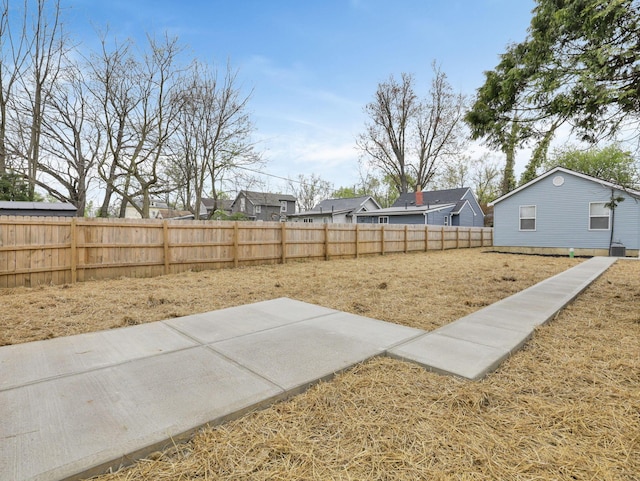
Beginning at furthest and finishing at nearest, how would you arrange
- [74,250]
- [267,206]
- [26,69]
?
[267,206], [26,69], [74,250]

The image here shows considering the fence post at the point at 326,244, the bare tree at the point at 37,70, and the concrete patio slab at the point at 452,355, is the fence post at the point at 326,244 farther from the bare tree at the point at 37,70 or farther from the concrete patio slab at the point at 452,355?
the bare tree at the point at 37,70

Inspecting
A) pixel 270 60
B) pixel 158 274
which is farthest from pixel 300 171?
pixel 158 274

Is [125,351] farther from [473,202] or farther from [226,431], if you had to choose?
[473,202]

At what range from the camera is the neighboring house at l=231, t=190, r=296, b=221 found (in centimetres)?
3594

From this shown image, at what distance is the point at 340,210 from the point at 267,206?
1139 centimetres

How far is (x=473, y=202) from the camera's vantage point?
25.9 metres

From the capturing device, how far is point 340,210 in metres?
28.1

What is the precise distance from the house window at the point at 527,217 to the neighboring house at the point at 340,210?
1283 centimetres

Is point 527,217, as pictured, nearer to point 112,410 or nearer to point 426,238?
point 426,238

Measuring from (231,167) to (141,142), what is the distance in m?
4.03

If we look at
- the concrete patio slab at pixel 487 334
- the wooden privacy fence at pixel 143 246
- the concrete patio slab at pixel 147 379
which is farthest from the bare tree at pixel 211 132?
the concrete patio slab at pixel 487 334

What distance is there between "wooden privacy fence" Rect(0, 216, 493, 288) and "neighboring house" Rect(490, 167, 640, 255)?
344 inches

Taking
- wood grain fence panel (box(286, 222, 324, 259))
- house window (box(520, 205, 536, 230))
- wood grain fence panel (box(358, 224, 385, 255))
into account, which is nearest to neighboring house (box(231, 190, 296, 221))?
wood grain fence panel (box(358, 224, 385, 255))

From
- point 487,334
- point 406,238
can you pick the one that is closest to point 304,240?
point 406,238
